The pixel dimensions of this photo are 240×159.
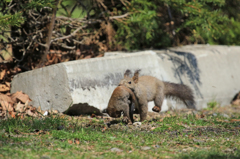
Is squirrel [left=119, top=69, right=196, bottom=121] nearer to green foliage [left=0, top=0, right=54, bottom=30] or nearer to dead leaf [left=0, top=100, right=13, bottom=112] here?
green foliage [left=0, top=0, right=54, bottom=30]

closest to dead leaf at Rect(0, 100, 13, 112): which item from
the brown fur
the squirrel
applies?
the brown fur

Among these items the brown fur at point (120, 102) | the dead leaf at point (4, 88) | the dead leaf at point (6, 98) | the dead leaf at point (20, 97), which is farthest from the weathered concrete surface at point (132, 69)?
the brown fur at point (120, 102)

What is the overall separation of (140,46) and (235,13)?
3844 millimetres

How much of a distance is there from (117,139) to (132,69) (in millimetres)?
2726

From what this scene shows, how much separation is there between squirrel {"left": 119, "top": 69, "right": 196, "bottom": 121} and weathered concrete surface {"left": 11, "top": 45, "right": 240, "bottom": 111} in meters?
0.54

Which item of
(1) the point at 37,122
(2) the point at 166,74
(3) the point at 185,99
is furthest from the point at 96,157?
(2) the point at 166,74

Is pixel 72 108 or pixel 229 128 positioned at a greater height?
pixel 72 108

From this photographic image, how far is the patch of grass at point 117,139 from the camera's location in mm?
3645

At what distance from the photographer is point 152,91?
20.5 ft

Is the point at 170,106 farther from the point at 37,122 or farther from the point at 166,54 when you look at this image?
the point at 37,122

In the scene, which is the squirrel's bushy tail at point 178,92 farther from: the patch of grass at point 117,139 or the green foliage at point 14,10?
the green foliage at point 14,10

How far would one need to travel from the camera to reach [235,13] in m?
10.7

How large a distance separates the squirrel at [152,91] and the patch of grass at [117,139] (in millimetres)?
456

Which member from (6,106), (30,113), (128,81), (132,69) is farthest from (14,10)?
(128,81)
